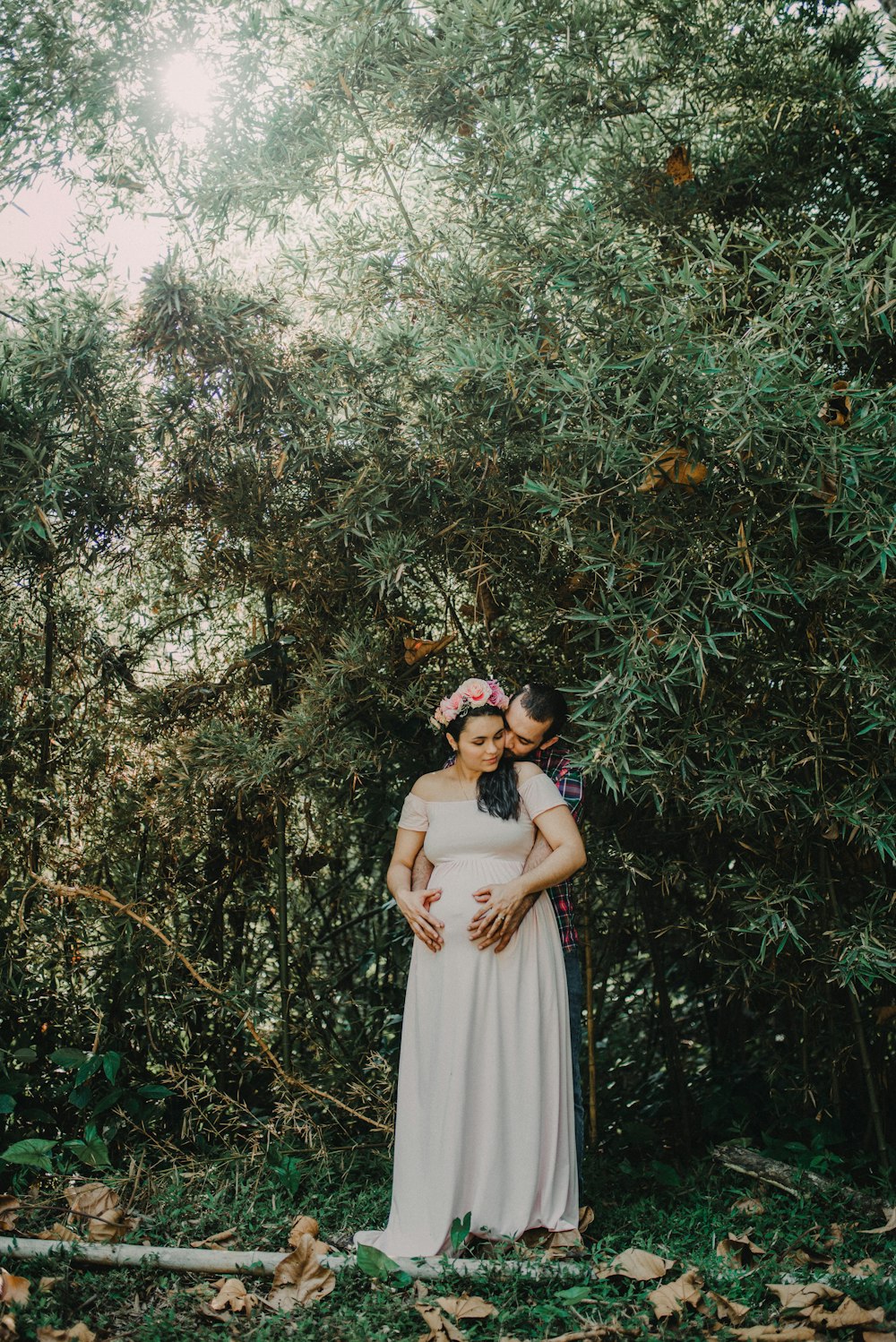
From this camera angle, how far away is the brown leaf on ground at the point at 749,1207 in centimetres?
278

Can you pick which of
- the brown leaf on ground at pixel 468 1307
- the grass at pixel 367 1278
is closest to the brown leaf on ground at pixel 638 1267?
the grass at pixel 367 1278

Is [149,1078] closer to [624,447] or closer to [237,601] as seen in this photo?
[237,601]

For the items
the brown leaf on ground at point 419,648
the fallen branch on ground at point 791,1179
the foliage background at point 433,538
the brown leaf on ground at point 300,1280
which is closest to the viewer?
the brown leaf on ground at point 300,1280

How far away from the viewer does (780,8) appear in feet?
9.71

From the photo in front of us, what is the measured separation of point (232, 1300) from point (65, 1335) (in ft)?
1.18

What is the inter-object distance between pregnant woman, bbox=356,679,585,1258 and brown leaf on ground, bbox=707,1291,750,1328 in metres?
0.50

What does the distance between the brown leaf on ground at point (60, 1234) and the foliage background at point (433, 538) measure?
0.39 m

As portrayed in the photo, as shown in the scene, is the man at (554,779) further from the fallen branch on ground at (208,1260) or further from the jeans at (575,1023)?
the fallen branch on ground at (208,1260)

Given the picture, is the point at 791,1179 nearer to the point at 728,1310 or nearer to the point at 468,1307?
the point at 728,1310

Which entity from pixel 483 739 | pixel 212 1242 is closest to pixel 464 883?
pixel 483 739

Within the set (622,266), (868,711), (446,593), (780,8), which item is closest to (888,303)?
(622,266)

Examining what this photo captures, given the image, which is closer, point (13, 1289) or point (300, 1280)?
point (13, 1289)

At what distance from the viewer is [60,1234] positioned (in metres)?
2.57

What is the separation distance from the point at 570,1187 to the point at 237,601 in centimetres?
212
